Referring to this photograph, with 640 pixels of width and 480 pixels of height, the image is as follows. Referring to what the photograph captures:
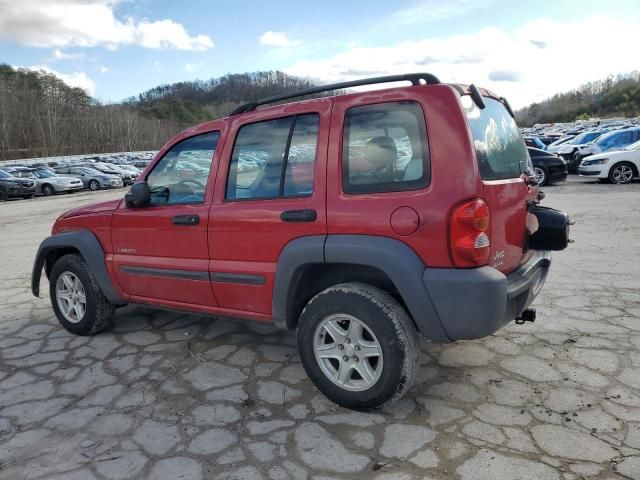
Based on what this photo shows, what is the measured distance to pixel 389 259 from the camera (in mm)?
2609

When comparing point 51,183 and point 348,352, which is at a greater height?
point 51,183

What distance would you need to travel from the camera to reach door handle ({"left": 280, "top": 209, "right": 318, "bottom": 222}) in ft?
9.42

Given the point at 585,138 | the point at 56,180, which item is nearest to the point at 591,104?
the point at 585,138

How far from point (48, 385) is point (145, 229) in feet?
4.27

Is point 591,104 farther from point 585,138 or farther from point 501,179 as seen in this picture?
point 501,179

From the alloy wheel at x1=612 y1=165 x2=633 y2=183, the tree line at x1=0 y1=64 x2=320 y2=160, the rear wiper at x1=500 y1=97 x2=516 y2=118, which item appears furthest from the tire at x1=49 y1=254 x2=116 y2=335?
the tree line at x1=0 y1=64 x2=320 y2=160

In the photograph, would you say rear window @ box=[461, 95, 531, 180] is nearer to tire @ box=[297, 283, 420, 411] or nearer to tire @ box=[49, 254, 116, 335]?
tire @ box=[297, 283, 420, 411]

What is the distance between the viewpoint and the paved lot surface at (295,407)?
→ 2420 millimetres

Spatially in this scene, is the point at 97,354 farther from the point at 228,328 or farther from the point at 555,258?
the point at 555,258

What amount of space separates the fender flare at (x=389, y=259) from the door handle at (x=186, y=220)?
2.89ft

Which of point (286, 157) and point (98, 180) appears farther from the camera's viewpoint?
point (98, 180)

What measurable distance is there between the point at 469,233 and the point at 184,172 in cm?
220

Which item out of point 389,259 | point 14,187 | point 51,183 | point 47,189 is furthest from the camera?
point 47,189

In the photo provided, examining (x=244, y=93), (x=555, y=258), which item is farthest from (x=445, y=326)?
(x=244, y=93)
